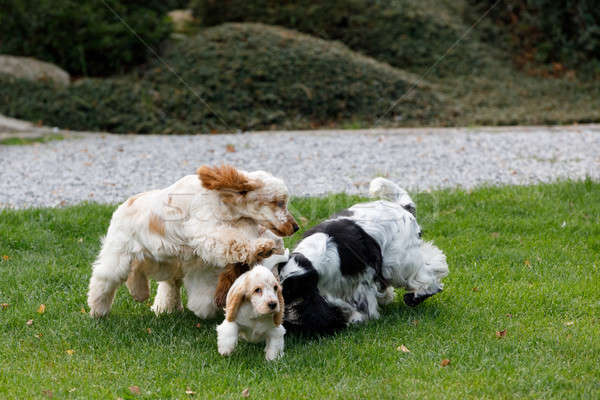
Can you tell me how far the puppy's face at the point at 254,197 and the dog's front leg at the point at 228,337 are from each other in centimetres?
64

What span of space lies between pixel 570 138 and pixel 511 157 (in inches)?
71.4

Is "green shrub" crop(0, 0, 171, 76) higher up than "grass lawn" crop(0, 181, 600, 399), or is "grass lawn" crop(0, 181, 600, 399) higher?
"grass lawn" crop(0, 181, 600, 399)

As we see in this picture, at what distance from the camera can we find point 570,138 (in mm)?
11273

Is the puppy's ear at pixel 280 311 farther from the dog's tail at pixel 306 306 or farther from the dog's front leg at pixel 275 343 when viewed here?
the dog's tail at pixel 306 306

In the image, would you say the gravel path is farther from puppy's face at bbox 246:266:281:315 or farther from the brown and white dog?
puppy's face at bbox 246:266:281:315

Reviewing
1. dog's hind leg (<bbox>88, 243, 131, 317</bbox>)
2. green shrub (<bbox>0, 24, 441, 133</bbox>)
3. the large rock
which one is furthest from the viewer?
the large rock

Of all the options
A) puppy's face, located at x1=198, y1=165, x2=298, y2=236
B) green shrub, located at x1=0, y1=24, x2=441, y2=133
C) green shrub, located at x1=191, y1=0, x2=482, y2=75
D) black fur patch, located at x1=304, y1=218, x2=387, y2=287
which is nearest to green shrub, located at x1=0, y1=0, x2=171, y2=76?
green shrub, located at x1=0, y1=24, x2=441, y2=133

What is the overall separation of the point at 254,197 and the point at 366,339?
1.21m

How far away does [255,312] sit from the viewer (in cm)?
401

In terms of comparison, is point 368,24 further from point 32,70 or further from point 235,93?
point 32,70

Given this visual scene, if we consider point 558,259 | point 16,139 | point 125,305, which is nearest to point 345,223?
point 125,305

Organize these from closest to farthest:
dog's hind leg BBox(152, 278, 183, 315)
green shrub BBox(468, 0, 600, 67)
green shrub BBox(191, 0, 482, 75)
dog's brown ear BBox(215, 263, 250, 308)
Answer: dog's brown ear BBox(215, 263, 250, 308), dog's hind leg BBox(152, 278, 183, 315), green shrub BBox(468, 0, 600, 67), green shrub BBox(191, 0, 482, 75)

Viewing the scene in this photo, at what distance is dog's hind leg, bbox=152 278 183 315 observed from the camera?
504cm

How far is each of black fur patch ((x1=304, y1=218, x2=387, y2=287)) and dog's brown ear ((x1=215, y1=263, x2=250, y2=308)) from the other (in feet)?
2.28
